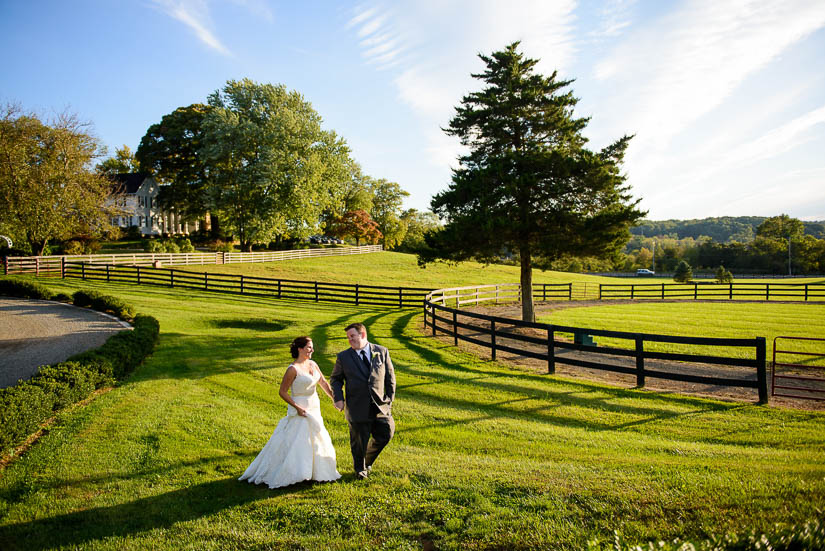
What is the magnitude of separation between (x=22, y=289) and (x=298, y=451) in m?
23.3

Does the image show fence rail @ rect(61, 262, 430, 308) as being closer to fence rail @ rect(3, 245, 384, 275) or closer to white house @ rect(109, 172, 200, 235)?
fence rail @ rect(3, 245, 384, 275)

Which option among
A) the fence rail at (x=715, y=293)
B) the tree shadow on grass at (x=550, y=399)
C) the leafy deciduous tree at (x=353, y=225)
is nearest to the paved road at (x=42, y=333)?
the tree shadow on grass at (x=550, y=399)

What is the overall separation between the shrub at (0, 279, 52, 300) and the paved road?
0.81 meters

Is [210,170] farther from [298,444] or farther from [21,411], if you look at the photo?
[298,444]

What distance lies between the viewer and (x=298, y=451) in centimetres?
523

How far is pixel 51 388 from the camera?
25.6ft

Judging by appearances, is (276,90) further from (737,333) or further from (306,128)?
(737,333)

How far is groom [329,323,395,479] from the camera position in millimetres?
5340

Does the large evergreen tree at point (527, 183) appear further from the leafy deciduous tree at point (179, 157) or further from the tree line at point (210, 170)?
the leafy deciduous tree at point (179, 157)

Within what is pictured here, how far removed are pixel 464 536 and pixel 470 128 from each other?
17.9m

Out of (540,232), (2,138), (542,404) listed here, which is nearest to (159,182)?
(2,138)

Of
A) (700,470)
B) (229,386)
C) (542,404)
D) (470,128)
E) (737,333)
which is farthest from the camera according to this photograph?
(470,128)

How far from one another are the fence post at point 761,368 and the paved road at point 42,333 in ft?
50.4

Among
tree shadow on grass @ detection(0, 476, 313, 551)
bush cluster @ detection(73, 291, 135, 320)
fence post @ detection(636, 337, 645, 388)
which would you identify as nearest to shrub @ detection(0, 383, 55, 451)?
tree shadow on grass @ detection(0, 476, 313, 551)
